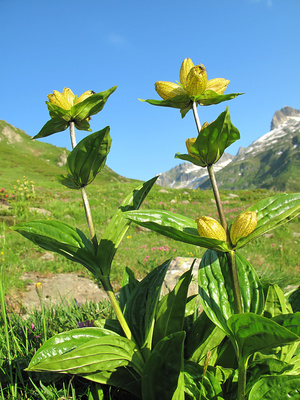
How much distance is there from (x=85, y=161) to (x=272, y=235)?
817cm

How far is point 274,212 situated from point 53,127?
5.16 feet

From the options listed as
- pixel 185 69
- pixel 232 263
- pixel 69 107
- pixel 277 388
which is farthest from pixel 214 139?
pixel 277 388

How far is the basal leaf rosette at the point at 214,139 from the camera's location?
4.66ft

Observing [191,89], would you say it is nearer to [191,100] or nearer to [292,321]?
[191,100]

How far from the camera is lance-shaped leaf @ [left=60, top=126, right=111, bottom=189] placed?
5.71ft

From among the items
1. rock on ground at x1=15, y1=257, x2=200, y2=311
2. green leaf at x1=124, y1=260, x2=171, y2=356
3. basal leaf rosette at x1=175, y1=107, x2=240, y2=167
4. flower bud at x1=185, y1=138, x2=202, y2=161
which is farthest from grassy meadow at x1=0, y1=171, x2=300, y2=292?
basal leaf rosette at x1=175, y1=107, x2=240, y2=167

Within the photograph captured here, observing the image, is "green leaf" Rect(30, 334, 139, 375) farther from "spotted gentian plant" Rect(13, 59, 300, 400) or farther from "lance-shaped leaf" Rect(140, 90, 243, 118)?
"lance-shaped leaf" Rect(140, 90, 243, 118)

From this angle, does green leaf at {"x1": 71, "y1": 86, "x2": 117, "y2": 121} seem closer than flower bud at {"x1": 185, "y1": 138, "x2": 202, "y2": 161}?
No

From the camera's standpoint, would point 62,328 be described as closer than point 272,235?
Yes

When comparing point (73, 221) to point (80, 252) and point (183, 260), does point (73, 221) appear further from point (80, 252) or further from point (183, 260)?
point (80, 252)

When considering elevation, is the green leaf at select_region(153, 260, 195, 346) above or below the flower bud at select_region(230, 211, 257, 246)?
below

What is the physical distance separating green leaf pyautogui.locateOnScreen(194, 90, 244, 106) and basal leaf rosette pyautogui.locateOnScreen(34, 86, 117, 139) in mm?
563

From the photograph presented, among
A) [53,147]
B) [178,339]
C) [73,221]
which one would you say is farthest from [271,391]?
[53,147]

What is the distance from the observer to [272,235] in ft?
28.4
